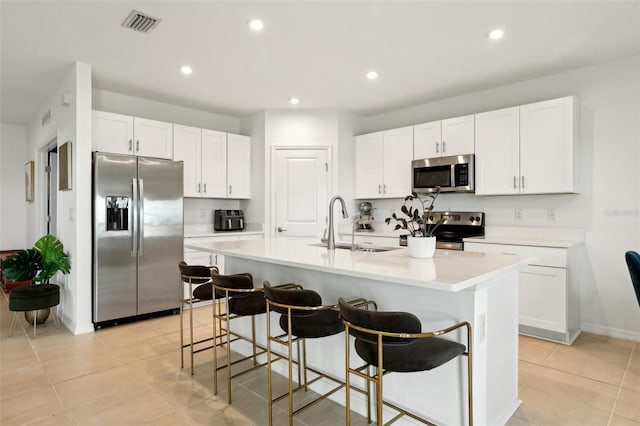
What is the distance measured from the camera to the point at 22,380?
2561mm

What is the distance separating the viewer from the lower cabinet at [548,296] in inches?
126

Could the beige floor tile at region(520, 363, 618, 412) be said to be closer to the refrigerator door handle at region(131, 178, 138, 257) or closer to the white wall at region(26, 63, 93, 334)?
the refrigerator door handle at region(131, 178, 138, 257)

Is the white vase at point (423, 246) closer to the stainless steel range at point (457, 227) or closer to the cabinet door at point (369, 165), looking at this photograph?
the stainless steel range at point (457, 227)

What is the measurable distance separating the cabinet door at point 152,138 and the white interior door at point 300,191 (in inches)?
55.8

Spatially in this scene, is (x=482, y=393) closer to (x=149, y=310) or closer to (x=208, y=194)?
(x=149, y=310)

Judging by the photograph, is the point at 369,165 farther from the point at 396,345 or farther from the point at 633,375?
the point at 396,345

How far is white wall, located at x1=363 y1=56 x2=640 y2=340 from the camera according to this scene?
335 centimetres

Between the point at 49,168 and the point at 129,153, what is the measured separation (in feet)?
6.42

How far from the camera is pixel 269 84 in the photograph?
13.5 ft

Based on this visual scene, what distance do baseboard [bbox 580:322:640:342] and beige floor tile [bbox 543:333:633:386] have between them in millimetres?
73

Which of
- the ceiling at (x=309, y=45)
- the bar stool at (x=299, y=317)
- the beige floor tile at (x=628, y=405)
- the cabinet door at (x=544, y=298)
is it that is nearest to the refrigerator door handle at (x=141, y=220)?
the ceiling at (x=309, y=45)

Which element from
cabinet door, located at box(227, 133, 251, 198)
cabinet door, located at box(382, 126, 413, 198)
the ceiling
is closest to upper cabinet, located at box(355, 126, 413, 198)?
cabinet door, located at box(382, 126, 413, 198)

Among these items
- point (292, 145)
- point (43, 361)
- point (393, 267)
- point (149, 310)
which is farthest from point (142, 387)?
point (292, 145)

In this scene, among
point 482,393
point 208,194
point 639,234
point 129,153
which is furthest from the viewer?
point 208,194
